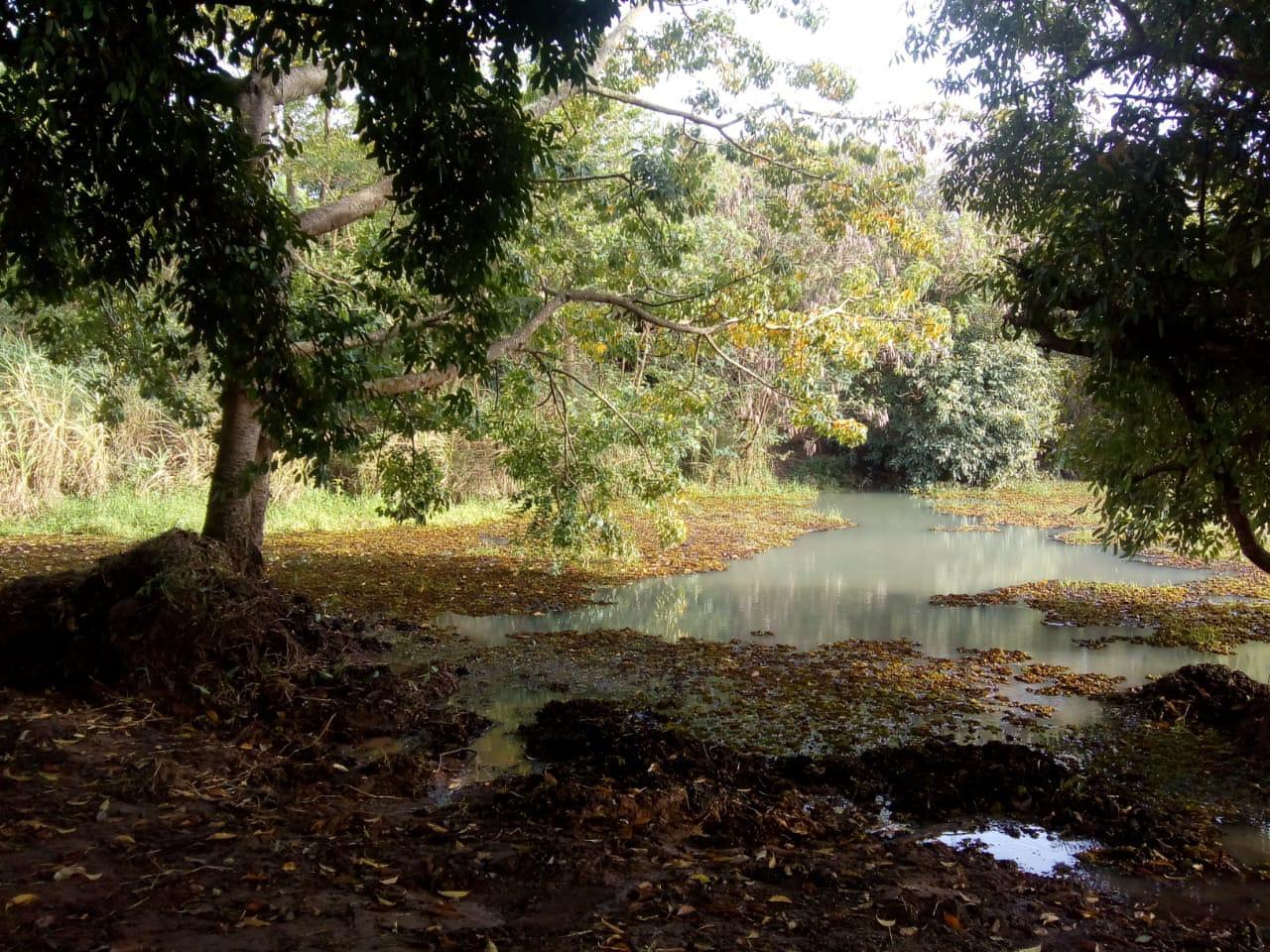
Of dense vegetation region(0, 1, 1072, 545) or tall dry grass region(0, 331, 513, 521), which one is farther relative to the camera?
tall dry grass region(0, 331, 513, 521)

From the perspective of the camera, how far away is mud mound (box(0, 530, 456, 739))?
4.75 meters

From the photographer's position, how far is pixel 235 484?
634 centimetres

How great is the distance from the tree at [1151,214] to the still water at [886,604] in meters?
1.77

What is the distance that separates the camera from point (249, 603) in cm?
529

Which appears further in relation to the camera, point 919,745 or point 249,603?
point 249,603

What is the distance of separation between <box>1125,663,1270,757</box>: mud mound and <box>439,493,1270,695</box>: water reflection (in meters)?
0.41

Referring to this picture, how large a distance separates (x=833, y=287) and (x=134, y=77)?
16.5m

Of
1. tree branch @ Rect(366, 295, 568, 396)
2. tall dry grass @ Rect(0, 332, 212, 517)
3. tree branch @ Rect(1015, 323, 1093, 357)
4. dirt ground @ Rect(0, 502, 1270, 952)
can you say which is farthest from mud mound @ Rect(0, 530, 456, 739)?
tall dry grass @ Rect(0, 332, 212, 517)

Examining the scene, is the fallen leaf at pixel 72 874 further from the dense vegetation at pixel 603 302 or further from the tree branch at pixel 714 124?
the tree branch at pixel 714 124

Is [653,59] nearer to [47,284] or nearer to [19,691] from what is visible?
[47,284]

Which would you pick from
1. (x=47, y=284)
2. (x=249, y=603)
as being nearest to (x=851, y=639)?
(x=249, y=603)

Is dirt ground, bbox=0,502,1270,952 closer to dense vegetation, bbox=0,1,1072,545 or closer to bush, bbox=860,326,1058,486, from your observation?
dense vegetation, bbox=0,1,1072,545

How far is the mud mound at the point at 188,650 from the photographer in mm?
4746

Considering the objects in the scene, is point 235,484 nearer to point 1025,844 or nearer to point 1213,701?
point 1025,844
